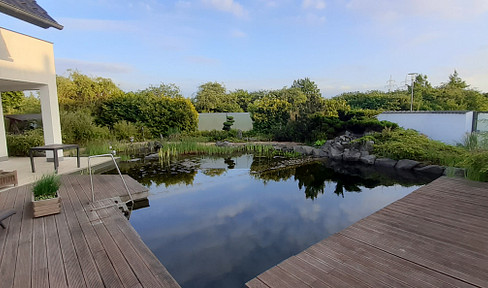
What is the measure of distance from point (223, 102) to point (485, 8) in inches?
733

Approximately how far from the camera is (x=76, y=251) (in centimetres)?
239

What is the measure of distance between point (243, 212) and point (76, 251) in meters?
2.41

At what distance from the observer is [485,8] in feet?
25.6

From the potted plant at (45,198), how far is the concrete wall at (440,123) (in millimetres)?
11883

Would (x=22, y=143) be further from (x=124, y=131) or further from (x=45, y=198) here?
(x=45, y=198)

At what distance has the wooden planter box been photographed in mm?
3174

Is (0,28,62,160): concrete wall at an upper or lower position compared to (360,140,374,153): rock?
upper

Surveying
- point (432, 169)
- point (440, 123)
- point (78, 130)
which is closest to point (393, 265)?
point (432, 169)

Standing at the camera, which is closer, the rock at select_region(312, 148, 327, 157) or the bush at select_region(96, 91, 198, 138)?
the rock at select_region(312, 148, 327, 157)

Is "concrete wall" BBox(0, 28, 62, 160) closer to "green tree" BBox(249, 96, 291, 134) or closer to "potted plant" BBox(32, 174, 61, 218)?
"potted plant" BBox(32, 174, 61, 218)

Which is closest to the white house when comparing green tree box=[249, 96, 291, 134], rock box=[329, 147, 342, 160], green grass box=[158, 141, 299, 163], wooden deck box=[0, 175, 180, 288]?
wooden deck box=[0, 175, 180, 288]

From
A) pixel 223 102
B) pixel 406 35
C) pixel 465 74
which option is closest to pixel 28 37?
pixel 406 35

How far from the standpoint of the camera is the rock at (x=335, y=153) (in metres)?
9.39

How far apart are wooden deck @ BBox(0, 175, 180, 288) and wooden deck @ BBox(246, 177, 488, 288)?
0.96m
